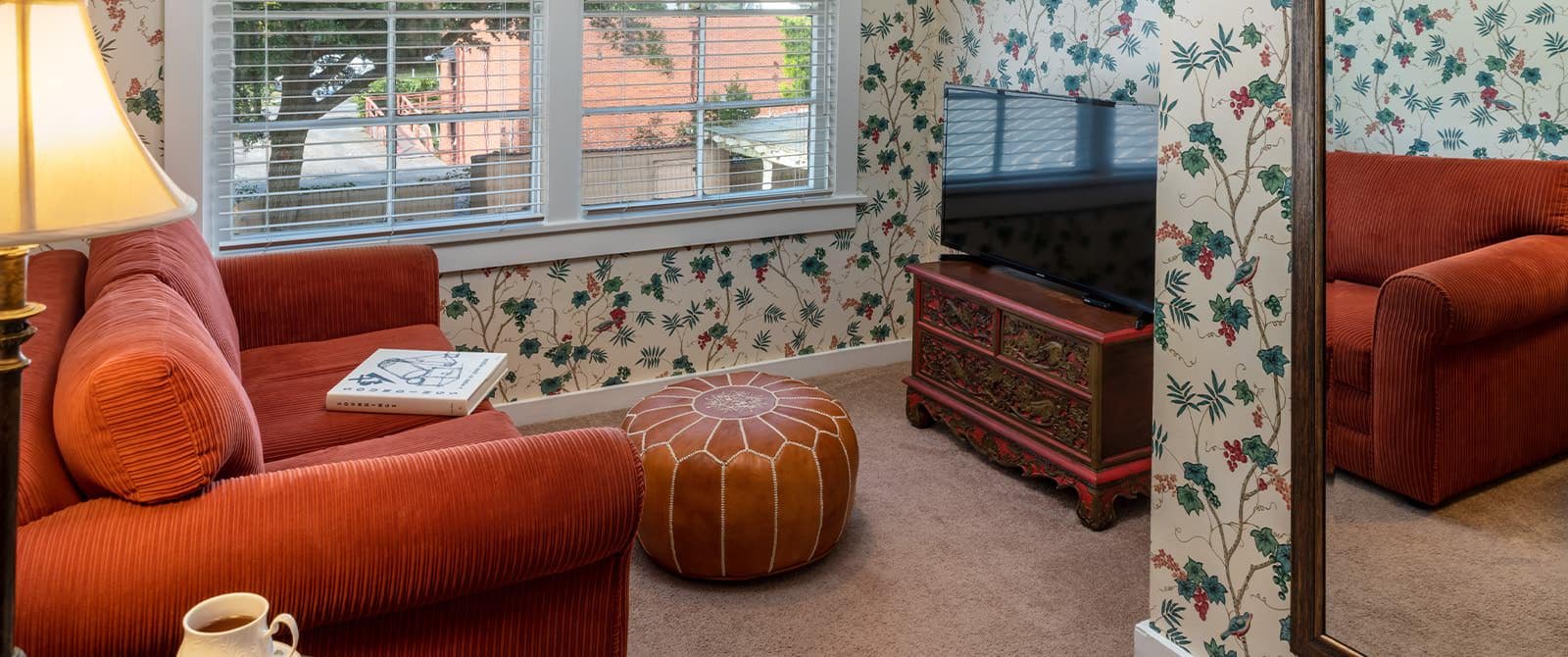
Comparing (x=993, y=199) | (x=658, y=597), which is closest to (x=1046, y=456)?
(x=993, y=199)

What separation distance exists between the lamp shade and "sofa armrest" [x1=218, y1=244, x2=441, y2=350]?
2.03 m

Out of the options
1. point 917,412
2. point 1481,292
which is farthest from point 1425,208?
point 917,412

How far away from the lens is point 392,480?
186 centimetres

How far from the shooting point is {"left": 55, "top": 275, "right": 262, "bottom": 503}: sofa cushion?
1.68 metres

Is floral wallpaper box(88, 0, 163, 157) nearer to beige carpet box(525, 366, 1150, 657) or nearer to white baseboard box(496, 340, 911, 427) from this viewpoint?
white baseboard box(496, 340, 911, 427)

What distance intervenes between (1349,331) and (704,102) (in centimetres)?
272

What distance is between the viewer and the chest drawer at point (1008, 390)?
337 cm

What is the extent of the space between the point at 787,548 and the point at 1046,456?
0.88 m

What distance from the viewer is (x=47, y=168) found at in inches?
48.3

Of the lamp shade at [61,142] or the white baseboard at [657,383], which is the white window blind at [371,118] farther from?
the lamp shade at [61,142]

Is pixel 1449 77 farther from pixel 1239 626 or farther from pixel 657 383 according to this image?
pixel 657 383

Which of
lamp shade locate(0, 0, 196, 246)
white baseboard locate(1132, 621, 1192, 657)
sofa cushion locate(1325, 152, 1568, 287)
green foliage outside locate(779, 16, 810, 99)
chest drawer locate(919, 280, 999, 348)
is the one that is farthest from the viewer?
green foliage outside locate(779, 16, 810, 99)

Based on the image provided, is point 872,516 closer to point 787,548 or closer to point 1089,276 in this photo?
point 787,548

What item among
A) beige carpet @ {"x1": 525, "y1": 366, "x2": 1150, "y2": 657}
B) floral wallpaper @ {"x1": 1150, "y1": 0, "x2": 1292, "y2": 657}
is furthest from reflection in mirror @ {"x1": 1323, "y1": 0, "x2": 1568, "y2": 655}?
beige carpet @ {"x1": 525, "y1": 366, "x2": 1150, "y2": 657}
